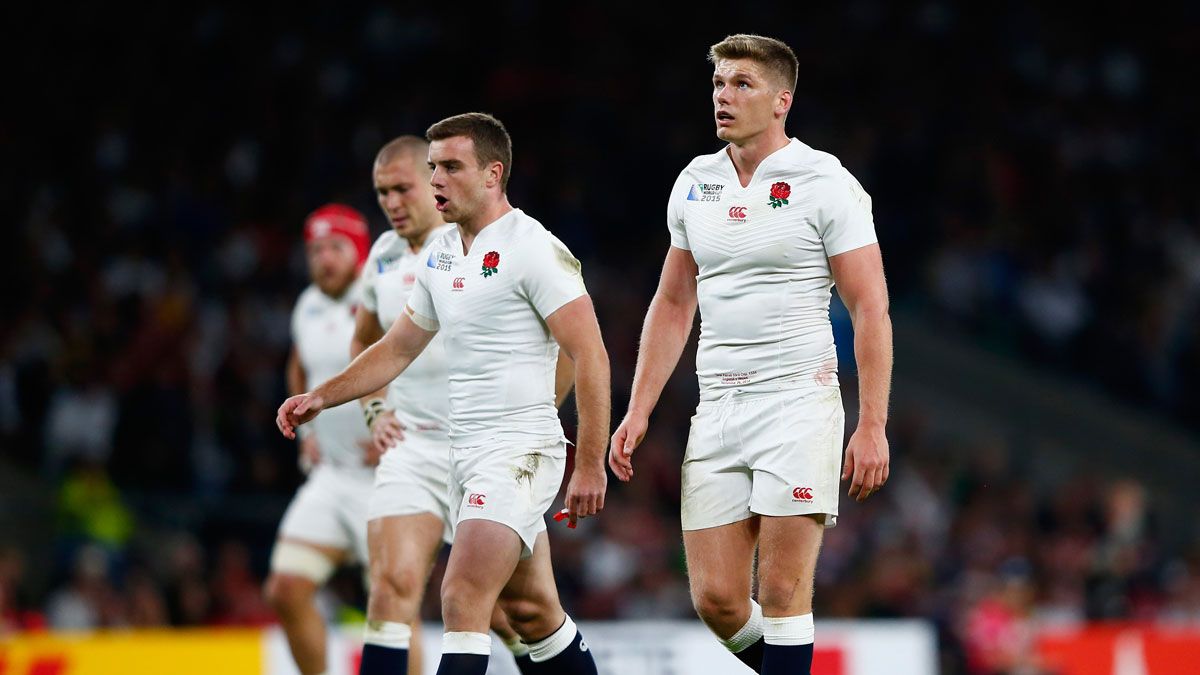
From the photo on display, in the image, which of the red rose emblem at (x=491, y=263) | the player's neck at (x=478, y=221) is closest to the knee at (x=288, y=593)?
the player's neck at (x=478, y=221)

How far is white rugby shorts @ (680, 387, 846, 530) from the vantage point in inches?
232

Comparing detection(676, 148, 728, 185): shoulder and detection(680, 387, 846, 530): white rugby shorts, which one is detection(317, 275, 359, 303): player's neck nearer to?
detection(676, 148, 728, 185): shoulder

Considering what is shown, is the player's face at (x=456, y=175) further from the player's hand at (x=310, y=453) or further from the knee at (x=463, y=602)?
the player's hand at (x=310, y=453)

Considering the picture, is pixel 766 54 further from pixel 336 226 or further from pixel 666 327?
pixel 336 226

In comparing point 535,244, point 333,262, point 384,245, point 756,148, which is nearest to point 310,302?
point 333,262

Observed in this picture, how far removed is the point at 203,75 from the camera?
18.7 metres

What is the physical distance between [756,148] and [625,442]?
1.19 metres

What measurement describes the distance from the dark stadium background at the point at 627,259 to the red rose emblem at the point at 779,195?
6.67 m

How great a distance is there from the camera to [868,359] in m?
5.80

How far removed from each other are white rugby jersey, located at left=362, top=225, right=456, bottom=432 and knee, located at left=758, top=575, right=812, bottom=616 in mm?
2031

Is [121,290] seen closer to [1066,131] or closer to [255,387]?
[255,387]

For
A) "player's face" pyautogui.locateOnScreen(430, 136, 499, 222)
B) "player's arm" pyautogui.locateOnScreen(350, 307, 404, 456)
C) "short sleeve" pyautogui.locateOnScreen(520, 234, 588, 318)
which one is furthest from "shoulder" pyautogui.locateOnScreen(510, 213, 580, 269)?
"player's arm" pyautogui.locateOnScreen(350, 307, 404, 456)

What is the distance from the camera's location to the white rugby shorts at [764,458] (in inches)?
232

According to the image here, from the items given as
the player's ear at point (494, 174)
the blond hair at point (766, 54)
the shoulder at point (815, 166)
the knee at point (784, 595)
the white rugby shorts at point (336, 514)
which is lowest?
the white rugby shorts at point (336, 514)
